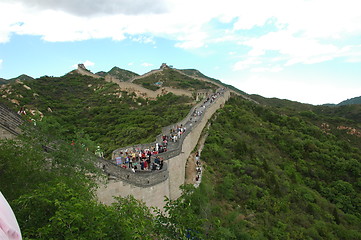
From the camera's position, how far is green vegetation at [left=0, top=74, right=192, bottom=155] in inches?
1079

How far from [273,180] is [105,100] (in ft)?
102

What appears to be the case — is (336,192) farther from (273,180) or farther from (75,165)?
(75,165)

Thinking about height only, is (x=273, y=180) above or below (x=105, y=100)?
below

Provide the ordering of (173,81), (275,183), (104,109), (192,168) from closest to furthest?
(192,168), (275,183), (104,109), (173,81)

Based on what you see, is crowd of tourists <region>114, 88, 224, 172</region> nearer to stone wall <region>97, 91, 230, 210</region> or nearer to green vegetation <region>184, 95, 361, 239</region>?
stone wall <region>97, 91, 230, 210</region>

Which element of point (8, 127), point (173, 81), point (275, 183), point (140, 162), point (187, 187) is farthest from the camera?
point (173, 81)

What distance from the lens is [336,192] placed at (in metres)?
25.0

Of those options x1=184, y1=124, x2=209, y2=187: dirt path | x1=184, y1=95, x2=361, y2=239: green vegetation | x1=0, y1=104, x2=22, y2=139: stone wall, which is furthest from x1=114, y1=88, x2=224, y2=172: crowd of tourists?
x1=0, y1=104, x2=22, y2=139: stone wall

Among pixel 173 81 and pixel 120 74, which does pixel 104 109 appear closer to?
pixel 173 81

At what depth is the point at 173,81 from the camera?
6438 cm

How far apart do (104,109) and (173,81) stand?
29731 mm

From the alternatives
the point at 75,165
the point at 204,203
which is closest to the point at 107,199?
the point at 75,165

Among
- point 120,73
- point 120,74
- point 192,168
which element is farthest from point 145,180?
point 120,73

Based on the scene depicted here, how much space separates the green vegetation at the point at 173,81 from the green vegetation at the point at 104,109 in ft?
47.1
